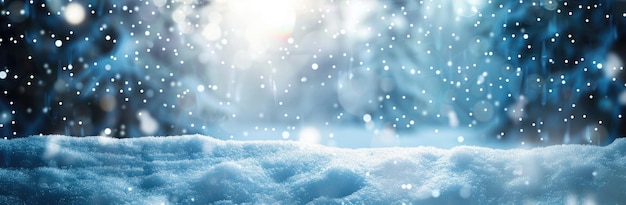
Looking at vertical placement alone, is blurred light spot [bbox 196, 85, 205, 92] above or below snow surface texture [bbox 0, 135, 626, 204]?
above

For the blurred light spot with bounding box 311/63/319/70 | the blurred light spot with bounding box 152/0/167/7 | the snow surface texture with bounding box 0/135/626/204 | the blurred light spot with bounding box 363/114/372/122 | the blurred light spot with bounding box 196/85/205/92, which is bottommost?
the snow surface texture with bounding box 0/135/626/204

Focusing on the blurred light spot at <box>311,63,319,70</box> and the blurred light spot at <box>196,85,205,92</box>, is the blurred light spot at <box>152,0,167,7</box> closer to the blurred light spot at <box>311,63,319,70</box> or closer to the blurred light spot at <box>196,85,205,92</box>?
the blurred light spot at <box>196,85,205,92</box>

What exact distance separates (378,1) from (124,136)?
1.62m

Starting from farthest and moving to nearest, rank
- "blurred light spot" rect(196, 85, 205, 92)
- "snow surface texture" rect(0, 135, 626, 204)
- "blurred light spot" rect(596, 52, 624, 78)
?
"blurred light spot" rect(196, 85, 205, 92) → "blurred light spot" rect(596, 52, 624, 78) → "snow surface texture" rect(0, 135, 626, 204)

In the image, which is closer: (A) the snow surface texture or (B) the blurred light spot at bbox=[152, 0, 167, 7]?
(A) the snow surface texture

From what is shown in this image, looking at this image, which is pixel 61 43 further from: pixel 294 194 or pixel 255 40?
pixel 294 194

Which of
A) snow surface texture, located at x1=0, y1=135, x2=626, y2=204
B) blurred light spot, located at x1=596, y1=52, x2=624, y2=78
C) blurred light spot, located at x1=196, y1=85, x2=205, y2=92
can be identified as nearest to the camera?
snow surface texture, located at x1=0, y1=135, x2=626, y2=204

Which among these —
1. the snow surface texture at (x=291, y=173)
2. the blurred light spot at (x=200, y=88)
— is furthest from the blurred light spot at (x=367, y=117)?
the blurred light spot at (x=200, y=88)

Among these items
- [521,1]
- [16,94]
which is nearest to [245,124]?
[16,94]

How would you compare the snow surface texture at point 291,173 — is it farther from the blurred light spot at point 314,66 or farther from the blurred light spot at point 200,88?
the blurred light spot at point 314,66

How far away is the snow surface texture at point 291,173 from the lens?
1.84 metres

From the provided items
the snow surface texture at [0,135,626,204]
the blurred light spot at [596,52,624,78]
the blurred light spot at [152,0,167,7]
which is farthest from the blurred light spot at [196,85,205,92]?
the blurred light spot at [596,52,624,78]

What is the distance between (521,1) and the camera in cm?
239

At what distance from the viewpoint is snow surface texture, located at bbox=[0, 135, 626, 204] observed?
6.04 feet
